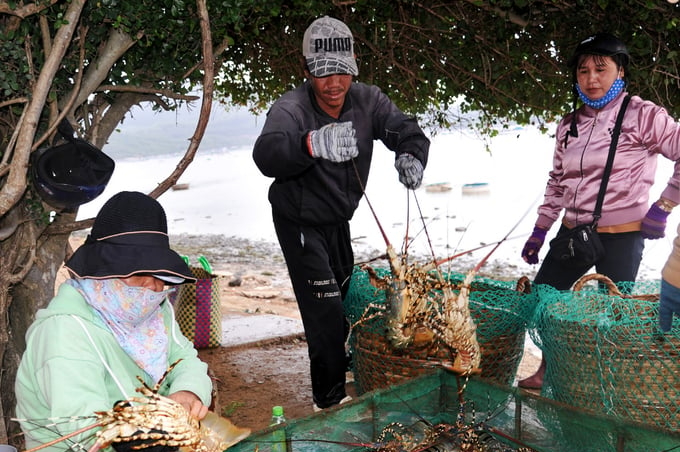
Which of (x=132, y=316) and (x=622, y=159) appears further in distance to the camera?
(x=622, y=159)

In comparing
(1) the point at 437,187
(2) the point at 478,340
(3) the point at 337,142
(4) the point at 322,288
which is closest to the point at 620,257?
(2) the point at 478,340

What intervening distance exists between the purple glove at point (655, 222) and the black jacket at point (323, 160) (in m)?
1.33

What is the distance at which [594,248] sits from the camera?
3814 mm

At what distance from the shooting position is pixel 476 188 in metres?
25.8

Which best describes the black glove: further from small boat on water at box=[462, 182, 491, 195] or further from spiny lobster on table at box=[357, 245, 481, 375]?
small boat on water at box=[462, 182, 491, 195]

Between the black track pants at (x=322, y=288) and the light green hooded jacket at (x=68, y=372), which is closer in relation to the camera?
the light green hooded jacket at (x=68, y=372)

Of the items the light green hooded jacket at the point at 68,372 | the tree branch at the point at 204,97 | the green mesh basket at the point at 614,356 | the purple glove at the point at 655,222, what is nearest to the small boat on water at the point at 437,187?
the purple glove at the point at 655,222

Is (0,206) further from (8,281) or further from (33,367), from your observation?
(33,367)

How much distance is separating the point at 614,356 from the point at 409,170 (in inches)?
54.9

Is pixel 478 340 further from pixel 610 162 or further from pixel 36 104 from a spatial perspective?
pixel 36 104

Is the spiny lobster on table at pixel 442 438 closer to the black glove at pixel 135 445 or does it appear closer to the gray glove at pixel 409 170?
the black glove at pixel 135 445

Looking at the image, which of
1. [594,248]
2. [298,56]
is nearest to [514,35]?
[298,56]

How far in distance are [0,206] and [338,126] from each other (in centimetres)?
173

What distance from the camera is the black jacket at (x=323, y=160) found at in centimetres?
364
